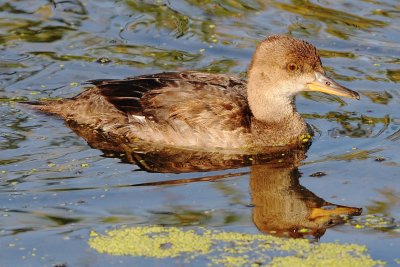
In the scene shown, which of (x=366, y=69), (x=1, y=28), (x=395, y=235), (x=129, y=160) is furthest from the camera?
(x=1, y=28)

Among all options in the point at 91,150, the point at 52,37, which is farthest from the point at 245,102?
the point at 52,37

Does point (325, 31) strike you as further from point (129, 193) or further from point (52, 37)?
point (129, 193)

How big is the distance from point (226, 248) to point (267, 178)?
1.95 metres

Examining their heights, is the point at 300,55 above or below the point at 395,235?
above

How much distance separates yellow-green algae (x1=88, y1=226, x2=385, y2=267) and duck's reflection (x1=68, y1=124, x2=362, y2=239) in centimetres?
31

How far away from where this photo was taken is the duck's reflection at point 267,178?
400 inches

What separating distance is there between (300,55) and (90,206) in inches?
123

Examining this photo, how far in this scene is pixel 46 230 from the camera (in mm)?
9867

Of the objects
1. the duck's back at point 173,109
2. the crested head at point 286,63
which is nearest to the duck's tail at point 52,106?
the duck's back at point 173,109

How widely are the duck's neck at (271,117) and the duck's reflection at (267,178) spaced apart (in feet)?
0.71

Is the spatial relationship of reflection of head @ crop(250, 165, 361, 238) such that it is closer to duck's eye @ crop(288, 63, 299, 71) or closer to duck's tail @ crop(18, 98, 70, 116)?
duck's eye @ crop(288, 63, 299, 71)

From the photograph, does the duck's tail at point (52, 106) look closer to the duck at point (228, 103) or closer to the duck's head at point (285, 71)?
the duck at point (228, 103)

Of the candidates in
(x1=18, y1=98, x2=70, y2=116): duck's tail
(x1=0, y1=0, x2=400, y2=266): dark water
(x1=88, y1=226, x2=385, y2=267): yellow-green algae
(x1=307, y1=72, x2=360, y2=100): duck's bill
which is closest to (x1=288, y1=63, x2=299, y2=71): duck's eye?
(x1=307, y1=72, x2=360, y2=100): duck's bill

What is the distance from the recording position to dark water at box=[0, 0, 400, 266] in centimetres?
1004
